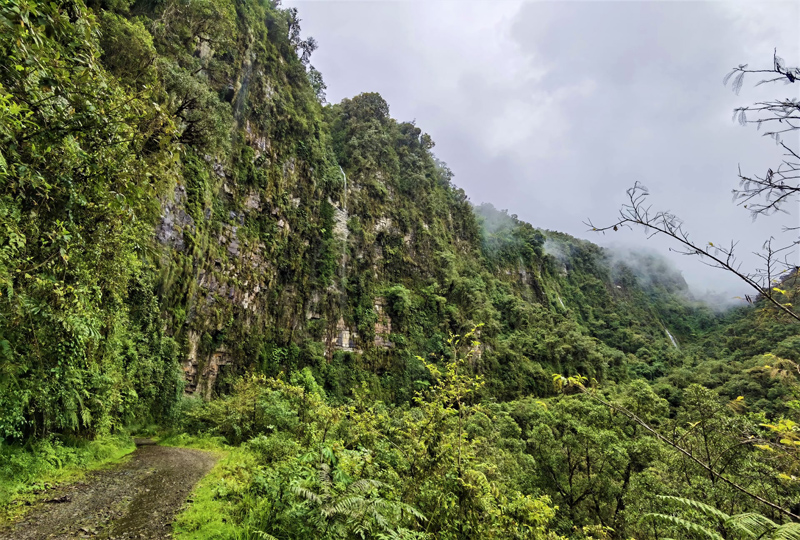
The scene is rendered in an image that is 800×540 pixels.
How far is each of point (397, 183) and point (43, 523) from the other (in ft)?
134

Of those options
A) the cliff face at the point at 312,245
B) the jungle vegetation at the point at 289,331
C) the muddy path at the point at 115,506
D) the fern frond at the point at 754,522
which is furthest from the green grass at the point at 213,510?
the cliff face at the point at 312,245

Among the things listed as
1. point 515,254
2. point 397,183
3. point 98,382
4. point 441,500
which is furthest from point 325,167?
point 515,254

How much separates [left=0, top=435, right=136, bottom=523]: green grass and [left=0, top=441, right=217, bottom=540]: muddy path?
200mm

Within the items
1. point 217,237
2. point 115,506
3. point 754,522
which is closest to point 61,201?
point 115,506

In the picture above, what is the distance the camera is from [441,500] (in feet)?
12.5

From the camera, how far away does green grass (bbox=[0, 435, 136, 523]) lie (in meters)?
4.35

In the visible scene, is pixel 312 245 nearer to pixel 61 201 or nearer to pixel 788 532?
pixel 61 201

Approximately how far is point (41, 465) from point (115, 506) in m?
1.71

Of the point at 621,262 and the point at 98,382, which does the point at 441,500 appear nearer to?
the point at 98,382

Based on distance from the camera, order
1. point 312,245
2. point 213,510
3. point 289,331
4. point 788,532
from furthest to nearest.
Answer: point 312,245 < point 289,331 < point 213,510 < point 788,532

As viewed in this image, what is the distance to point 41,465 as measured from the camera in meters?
5.30

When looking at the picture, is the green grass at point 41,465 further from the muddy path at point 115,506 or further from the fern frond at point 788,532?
the fern frond at point 788,532

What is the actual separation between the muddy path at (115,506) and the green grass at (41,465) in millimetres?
200

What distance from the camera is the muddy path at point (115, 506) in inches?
156
